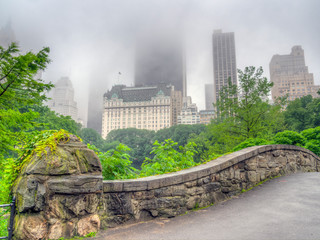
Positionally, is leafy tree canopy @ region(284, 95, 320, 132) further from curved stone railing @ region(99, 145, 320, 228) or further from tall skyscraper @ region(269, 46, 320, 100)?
tall skyscraper @ region(269, 46, 320, 100)

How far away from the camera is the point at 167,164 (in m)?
5.51

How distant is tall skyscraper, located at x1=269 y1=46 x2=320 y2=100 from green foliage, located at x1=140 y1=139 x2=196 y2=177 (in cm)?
10506

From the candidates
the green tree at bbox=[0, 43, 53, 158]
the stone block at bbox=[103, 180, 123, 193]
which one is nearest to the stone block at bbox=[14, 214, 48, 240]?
the stone block at bbox=[103, 180, 123, 193]

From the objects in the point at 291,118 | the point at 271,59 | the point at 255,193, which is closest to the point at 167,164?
the point at 255,193

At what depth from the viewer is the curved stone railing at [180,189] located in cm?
334

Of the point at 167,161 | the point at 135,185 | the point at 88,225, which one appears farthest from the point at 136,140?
the point at 88,225

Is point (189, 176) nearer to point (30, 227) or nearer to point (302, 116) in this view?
point (30, 227)

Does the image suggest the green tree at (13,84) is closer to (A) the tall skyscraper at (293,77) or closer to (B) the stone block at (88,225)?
(B) the stone block at (88,225)

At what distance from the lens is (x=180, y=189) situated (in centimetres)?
389

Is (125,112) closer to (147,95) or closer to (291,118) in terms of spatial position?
(147,95)

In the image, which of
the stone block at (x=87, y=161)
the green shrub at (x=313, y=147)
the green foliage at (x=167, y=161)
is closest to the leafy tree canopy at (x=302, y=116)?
the green shrub at (x=313, y=147)

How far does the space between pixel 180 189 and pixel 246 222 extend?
1.24 m

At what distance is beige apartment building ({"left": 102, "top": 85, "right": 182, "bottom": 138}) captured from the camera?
142 metres

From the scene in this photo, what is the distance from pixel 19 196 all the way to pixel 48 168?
0.50 m
